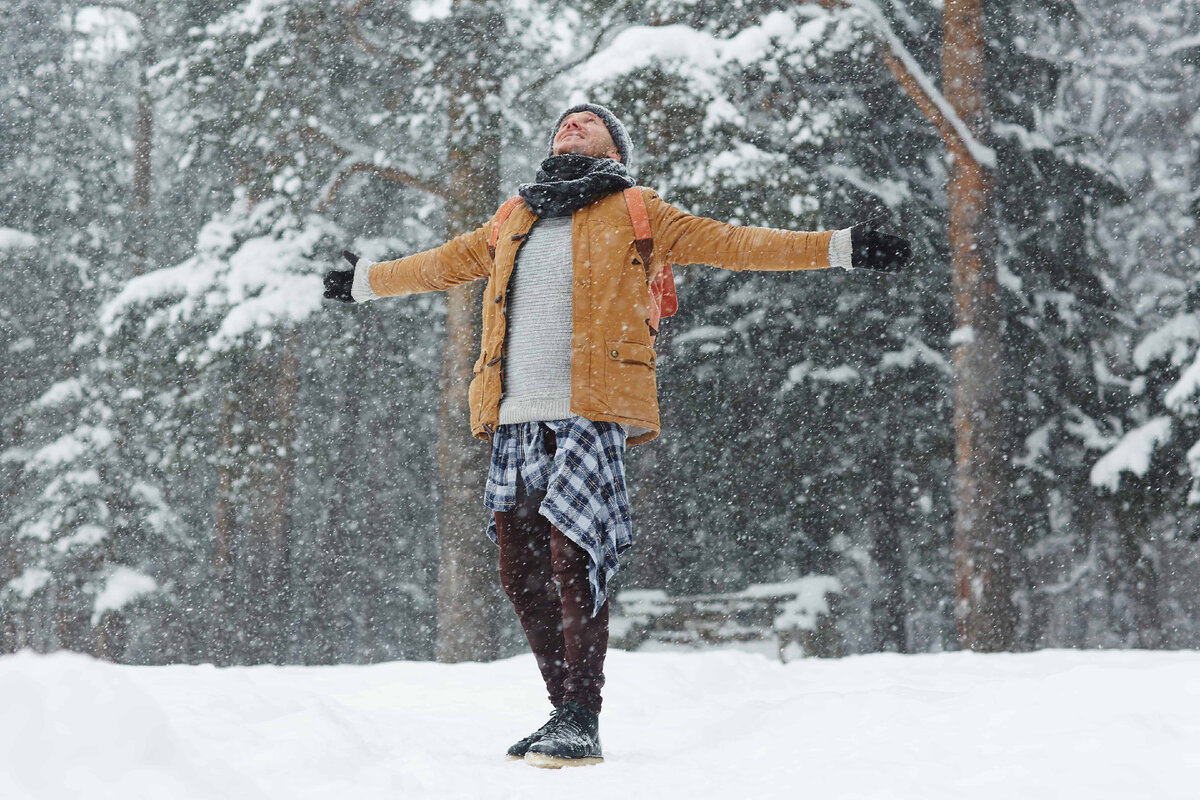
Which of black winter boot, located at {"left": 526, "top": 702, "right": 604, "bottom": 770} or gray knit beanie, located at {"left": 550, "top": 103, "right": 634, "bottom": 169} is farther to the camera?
gray knit beanie, located at {"left": 550, "top": 103, "right": 634, "bottom": 169}

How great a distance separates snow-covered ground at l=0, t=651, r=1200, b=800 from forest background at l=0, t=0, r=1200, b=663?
17.3 feet

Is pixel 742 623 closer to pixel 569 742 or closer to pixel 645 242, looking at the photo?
pixel 645 242

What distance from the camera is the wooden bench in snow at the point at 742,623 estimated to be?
9.73 m

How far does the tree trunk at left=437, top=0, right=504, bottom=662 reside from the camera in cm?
912

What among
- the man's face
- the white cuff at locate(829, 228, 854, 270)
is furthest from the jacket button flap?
the man's face

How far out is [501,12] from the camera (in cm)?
980

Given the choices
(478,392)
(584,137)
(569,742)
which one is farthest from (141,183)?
(569,742)

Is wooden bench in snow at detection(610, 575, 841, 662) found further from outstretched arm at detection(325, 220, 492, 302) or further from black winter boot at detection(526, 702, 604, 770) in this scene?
black winter boot at detection(526, 702, 604, 770)

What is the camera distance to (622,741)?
3.69 metres

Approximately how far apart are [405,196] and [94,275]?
4.53 m

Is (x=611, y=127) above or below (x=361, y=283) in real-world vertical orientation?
above

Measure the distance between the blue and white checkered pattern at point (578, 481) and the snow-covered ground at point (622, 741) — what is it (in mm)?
618

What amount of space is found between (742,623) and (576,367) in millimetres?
7812

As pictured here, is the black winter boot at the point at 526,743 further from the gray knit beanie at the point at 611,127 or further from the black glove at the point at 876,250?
the gray knit beanie at the point at 611,127
